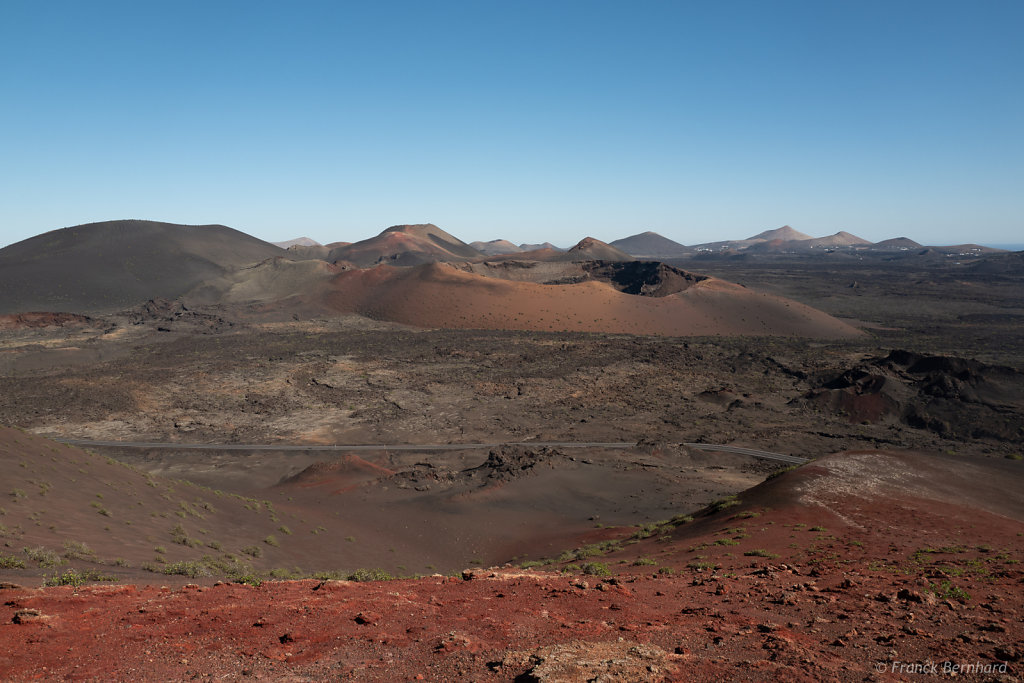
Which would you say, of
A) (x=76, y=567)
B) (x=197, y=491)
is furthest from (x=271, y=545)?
(x=76, y=567)

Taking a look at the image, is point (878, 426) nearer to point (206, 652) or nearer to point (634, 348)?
point (634, 348)

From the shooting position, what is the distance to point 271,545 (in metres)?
21.1

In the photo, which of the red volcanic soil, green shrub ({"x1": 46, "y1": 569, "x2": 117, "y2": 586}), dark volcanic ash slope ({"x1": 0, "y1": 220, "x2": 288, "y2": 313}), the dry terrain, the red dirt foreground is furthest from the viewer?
dark volcanic ash slope ({"x1": 0, "y1": 220, "x2": 288, "y2": 313})

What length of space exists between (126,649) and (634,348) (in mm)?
63369

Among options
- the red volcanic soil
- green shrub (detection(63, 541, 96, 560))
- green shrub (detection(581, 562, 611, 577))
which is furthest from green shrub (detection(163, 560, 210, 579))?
the red volcanic soil

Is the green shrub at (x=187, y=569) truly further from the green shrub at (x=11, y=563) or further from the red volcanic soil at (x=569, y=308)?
the red volcanic soil at (x=569, y=308)

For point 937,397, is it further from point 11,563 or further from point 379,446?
point 11,563

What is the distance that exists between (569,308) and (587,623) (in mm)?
81780

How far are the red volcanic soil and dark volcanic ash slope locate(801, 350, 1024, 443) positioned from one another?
30.6 metres

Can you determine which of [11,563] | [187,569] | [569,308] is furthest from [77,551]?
[569,308]

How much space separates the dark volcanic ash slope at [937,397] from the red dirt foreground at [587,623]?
32523 mm

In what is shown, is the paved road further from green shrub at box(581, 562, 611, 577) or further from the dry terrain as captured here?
green shrub at box(581, 562, 611, 577)

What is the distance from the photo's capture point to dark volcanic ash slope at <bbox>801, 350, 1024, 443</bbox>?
143ft

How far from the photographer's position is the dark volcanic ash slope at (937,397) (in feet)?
143
